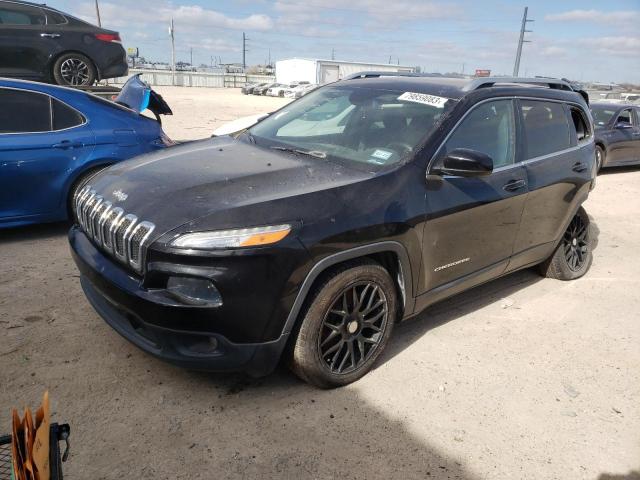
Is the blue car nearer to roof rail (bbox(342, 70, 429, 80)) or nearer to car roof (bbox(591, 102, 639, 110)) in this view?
roof rail (bbox(342, 70, 429, 80))

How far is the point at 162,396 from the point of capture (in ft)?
9.24

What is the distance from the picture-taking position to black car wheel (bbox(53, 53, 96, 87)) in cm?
774

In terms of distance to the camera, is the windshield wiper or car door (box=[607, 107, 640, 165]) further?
car door (box=[607, 107, 640, 165])

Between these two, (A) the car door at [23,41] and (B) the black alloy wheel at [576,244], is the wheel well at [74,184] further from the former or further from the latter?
(B) the black alloy wheel at [576,244]

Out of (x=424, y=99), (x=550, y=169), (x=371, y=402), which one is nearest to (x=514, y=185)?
(x=550, y=169)

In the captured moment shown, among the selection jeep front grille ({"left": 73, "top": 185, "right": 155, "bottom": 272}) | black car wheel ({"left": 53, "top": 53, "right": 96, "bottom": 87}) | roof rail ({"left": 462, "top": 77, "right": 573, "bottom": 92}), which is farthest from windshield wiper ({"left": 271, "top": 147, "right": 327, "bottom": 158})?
black car wheel ({"left": 53, "top": 53, "right": 96, "bottom": 87})

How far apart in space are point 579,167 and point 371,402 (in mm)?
2877

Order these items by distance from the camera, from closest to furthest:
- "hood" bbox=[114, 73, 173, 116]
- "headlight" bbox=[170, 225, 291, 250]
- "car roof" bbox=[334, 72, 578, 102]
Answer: "headlight" bbox=[170, 225, 291, 250] < "car roof" bbox=[334, 72, 578, 102] < "hood" bbox=[114, 73, 173, 116]

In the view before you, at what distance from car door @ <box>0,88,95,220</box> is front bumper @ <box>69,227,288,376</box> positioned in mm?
2640

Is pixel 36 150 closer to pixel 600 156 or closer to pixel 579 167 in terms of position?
pixel 579 167

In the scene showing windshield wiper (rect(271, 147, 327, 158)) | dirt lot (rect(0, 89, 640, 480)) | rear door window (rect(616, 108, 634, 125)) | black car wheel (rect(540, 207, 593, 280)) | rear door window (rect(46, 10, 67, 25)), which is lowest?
dirt lot (rect(0, 89, 640, 480))

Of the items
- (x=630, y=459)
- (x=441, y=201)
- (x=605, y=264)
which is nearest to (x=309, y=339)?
(x=441, y=201)

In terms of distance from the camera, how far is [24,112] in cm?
490

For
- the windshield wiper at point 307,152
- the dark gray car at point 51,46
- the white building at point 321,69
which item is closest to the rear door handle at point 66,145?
the windshield wiper at point 307,152
